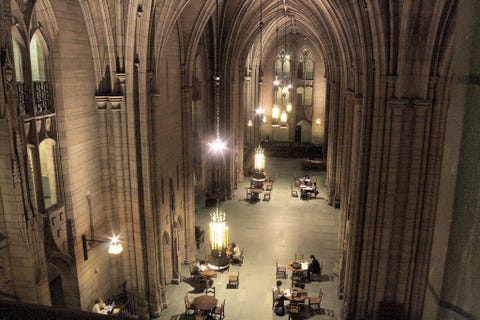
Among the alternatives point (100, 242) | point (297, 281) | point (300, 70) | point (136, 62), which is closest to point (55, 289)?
point (100, 242)

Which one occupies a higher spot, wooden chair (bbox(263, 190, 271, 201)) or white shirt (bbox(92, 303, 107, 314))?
white shirt (bbox(92, 303, 107, 314))

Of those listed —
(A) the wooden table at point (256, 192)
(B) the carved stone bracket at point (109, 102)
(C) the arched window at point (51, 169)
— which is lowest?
(A) the wooden table at point (256, 192)

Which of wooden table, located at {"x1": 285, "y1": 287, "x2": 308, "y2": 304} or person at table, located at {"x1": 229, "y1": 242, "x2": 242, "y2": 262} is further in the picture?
person at table, located at {"x1": 229, "y1": 242, "x2": 242, "y2": 262}

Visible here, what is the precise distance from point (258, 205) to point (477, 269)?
887 inches

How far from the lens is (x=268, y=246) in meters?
18.5

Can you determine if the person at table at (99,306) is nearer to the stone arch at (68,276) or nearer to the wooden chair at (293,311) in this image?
the stone arch at (68,276)

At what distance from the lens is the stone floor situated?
13899mm

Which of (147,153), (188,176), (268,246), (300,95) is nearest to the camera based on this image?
(147,153)

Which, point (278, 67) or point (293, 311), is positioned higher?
point (278, 67)

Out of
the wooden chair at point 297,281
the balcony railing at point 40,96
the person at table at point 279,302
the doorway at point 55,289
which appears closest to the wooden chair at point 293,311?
the person at table at point 279,302

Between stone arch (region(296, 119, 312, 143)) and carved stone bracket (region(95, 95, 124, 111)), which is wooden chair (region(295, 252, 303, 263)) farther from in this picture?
stone arch (region(296, 119, 312, 143))

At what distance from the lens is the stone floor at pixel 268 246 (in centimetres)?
1390

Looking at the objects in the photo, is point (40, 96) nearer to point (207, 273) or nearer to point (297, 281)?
point (207, 273)

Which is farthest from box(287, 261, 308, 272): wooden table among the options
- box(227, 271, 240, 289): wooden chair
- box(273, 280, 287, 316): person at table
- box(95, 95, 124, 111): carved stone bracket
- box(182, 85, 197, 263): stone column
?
box(95, 95, 124, 111): carved stone bracket
